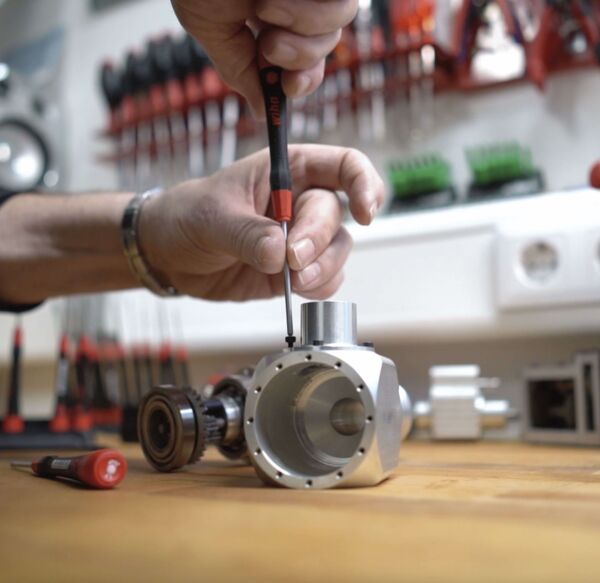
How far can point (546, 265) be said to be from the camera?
37.6 inches

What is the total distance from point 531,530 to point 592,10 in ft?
3.33

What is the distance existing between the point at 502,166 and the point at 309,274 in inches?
23.1

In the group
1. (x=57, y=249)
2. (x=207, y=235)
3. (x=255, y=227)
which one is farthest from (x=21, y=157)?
(x=255, y=227)

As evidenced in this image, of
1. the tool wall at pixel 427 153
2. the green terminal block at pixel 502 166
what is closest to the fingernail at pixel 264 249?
the tool wall at pixel 427 153

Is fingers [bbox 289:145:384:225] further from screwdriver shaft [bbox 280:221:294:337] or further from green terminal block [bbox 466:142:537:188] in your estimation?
green terminal block [bbox 466:142:537:188]

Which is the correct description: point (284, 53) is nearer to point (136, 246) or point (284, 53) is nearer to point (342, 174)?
point (342, 174)

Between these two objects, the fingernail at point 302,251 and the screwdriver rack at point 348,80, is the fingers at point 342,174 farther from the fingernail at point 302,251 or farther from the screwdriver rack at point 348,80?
the screwdriver rack at point 348,80

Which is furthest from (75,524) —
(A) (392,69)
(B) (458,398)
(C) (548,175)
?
(A) (392,69)

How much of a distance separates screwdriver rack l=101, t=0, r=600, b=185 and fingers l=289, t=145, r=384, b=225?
570 millimetres

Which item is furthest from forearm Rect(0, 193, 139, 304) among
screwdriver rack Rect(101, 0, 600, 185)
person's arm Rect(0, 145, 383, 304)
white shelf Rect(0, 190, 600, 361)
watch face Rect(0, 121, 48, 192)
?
watch face Rect(0, 121, 48, 192)

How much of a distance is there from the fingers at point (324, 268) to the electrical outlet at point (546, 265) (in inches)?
12.9

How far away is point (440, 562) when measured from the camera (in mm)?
263

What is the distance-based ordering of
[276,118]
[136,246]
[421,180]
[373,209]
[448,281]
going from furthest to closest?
1. [421,180]
2. [448,281]
3. [136,246]
4. [373,209]
5. [276,118]

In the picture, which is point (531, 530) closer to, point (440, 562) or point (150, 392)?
point (440, 562)
